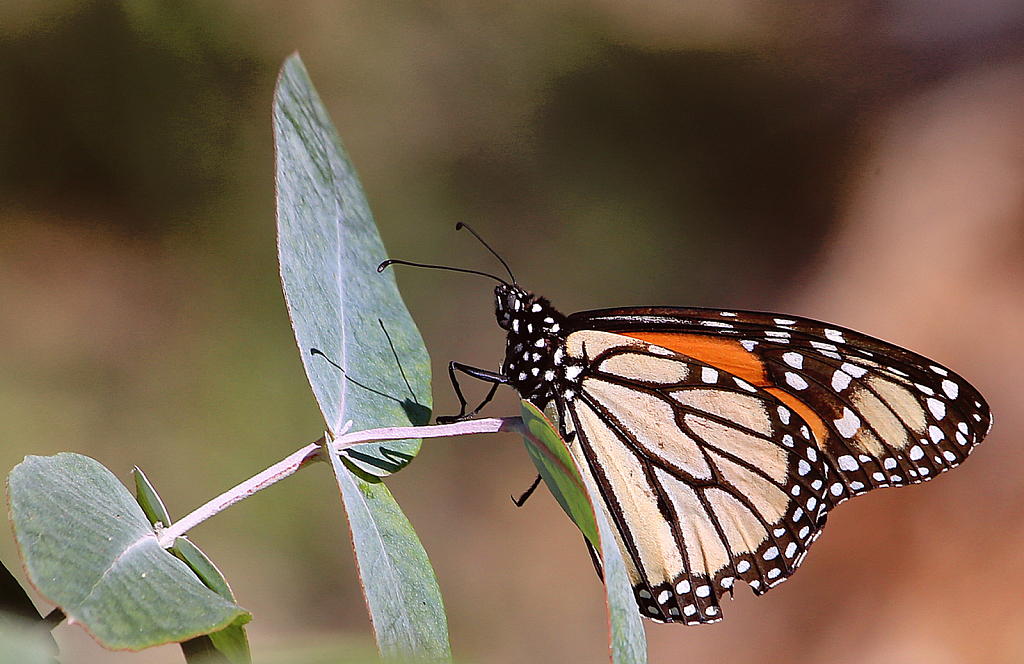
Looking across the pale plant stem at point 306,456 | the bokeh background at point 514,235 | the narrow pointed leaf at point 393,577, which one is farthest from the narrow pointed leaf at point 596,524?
the bokeh background at point 514,235

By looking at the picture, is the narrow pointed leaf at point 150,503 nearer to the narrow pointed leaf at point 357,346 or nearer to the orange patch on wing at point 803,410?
the narrow pointed leaf at point 357,346

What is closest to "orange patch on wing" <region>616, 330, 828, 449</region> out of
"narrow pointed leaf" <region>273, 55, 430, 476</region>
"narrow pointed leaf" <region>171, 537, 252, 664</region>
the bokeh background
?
"narrow pointed leaf" <region>273, 55, 430, 476</region>

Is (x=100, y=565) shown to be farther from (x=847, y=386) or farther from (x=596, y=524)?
(x=847, y=386)

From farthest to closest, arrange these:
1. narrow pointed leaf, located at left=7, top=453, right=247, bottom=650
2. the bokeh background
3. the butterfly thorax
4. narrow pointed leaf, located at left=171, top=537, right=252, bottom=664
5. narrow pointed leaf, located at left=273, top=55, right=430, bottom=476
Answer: the bokeh background
the butterfly thorax
narrow pointed leaf, located at left=273, top=55, right=430, bottom=476
narrow pointed leaf, located at left=171, top=537, right=252, bottom=664
narrow pointed leaf, located at left=7, top=453, right=247, bottom=650

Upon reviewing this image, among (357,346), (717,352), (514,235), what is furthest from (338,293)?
(514,235)

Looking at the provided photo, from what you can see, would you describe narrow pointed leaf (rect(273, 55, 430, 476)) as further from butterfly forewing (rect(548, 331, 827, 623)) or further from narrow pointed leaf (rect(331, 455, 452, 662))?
butterfly forewing (rect(548, 331, 827, 623))

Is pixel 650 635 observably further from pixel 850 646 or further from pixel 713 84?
pixel 713 84
